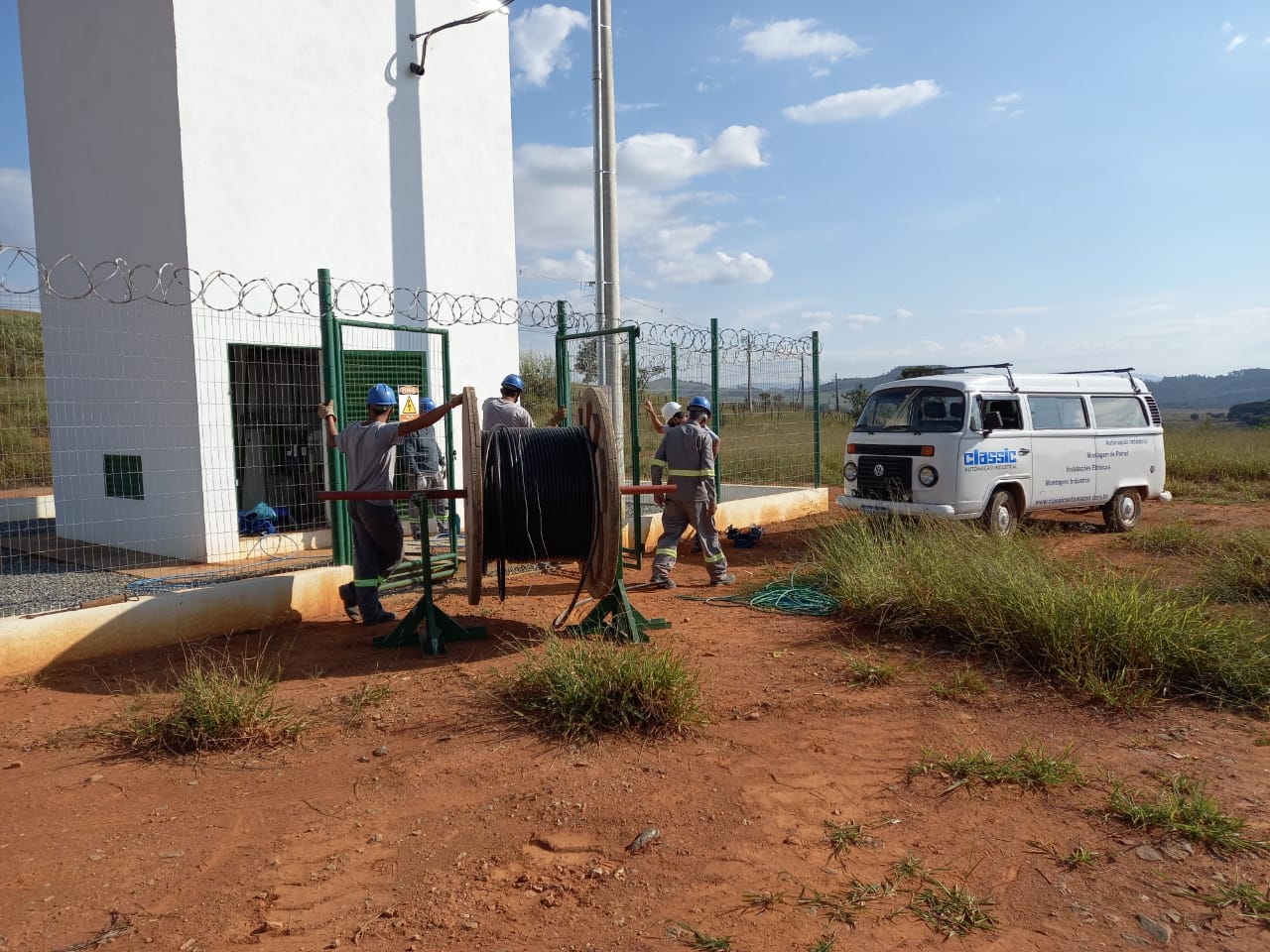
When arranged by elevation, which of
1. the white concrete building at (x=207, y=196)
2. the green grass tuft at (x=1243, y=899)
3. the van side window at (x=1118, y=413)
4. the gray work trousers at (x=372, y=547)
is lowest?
the green grass tuft at (x=1243, y=899)

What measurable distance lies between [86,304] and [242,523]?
9.51 ft

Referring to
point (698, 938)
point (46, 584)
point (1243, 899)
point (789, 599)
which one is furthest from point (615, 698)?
point (46, 584)

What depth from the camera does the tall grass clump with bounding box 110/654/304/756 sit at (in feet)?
14.9

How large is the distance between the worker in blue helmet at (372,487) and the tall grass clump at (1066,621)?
3.64m

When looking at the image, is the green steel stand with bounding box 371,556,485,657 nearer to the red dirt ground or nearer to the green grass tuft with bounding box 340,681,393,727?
the red dirt ground

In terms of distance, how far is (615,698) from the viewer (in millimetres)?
4734

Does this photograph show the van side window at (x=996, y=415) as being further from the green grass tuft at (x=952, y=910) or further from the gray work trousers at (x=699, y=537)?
the green grass tuft at (x=952, y=910)

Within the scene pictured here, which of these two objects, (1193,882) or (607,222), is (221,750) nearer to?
(1193,882)

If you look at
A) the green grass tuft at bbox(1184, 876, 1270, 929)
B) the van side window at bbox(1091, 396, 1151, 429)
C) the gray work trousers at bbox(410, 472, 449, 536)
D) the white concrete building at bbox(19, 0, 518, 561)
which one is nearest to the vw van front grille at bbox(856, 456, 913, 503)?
the van side window at bbox(1091, 396, 1151, 429)

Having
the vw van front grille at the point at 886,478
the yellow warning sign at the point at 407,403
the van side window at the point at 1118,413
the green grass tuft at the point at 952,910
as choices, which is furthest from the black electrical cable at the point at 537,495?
the van side window at the point at 1118,413

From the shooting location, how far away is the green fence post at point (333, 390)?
7520mm

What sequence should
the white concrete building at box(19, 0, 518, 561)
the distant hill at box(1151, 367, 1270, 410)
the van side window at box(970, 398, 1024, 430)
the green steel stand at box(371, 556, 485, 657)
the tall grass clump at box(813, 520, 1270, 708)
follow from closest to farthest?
the tall grass clump at box(813, 520, 1270, 708) < the green steel stand at box(371, 556, 485, 657) < the white concrete building at box(19, 0, 518, 561) < the van side window at box(970, 398, 1024, 430) < the distant hill at box(1151, 367, 1270, 410)

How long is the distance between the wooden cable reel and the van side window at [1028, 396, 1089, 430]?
690cm

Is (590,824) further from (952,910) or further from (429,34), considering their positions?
(429,34)
